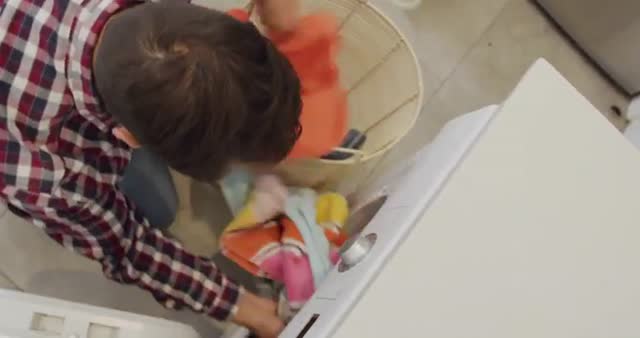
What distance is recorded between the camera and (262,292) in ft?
3.74

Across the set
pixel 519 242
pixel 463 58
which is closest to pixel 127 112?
pixel 519 242

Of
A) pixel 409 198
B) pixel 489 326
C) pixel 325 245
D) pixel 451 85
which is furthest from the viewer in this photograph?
pixel 451 85

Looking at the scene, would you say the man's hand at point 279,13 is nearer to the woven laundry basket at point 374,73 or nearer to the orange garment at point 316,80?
the orange garment at point 316,80

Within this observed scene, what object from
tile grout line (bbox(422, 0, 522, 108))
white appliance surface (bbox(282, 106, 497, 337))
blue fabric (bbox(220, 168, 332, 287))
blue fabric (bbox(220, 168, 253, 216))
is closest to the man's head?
white appliance surface (bbox(282, 106, 497, 337))

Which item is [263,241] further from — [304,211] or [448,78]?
[448,78]

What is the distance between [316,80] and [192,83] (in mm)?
471

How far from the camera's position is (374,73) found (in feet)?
4.12

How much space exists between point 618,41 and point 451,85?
1.15 ft

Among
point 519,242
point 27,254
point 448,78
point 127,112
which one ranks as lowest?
point 27,254

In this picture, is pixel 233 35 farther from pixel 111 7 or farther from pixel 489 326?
pixel 489 326

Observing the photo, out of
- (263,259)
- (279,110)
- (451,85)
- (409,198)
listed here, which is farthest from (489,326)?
(451,85)

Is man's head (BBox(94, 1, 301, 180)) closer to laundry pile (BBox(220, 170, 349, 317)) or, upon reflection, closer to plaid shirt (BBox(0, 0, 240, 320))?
plaid shirt (BBox(0, 0, 240, 320))

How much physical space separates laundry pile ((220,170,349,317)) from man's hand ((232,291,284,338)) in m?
0.05

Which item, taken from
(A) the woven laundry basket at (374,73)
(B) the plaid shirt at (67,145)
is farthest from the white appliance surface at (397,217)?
(A) the woven laundry basket at (374,73)
